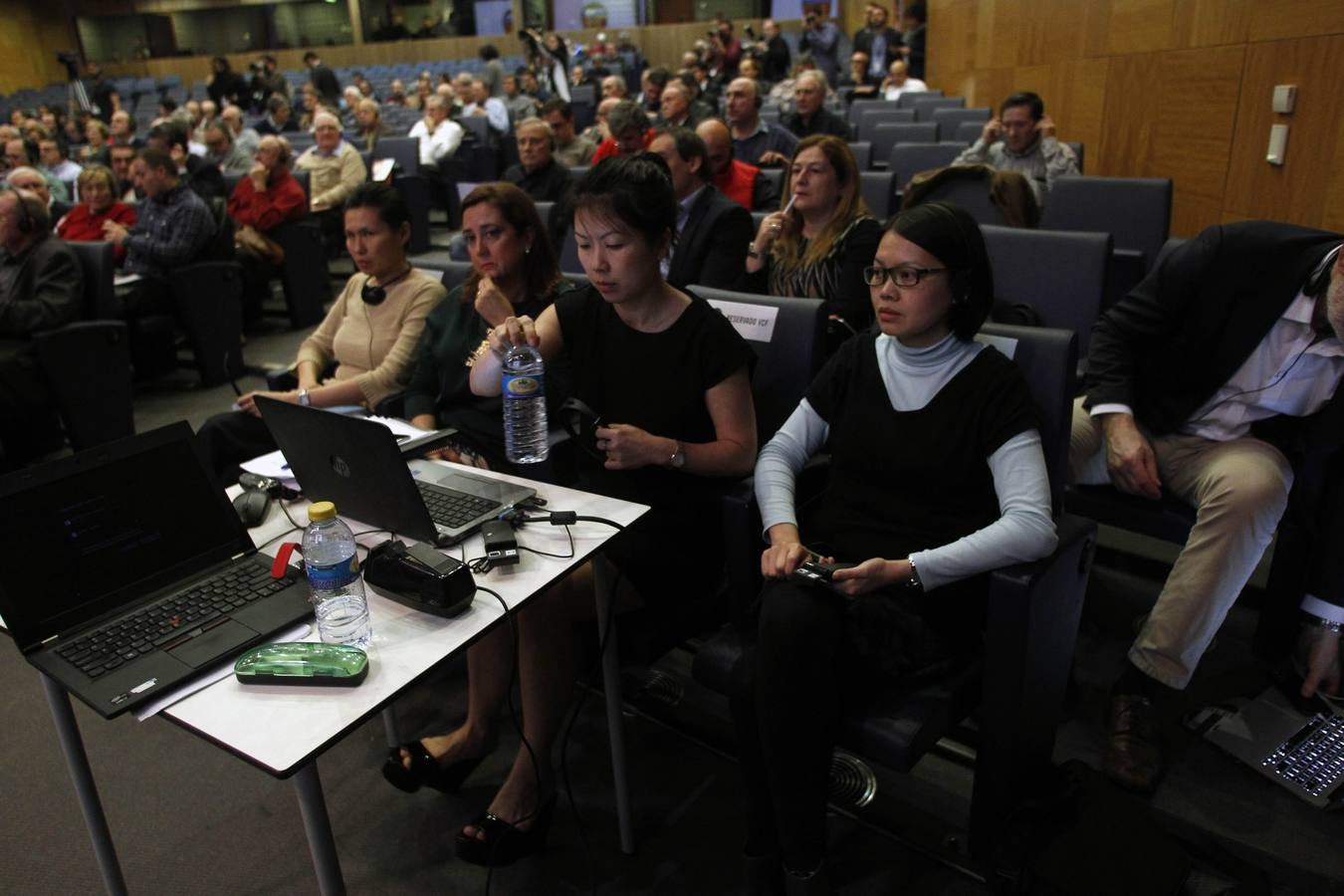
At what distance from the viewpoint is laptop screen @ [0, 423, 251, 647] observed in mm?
1182

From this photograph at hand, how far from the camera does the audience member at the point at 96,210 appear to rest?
15.7 feet

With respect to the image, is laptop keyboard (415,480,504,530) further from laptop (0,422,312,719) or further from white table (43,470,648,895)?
laptop (0,422,312,719)

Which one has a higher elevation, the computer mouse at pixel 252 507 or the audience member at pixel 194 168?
the audience member at pixel 194 168

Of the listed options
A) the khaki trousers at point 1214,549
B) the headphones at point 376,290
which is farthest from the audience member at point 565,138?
the khaki trousers at point 1214,549

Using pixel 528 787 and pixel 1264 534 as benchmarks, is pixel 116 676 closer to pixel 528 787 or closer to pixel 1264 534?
pixel 528 787

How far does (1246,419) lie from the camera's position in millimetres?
1940

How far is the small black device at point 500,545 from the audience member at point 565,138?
171 inches

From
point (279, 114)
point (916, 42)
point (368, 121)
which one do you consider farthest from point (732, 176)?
point (279, 114)

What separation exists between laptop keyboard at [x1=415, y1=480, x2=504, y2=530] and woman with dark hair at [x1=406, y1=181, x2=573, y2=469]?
16.9 inches

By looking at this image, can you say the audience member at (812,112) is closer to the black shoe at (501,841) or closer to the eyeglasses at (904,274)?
the eyeglasses at (904,274)

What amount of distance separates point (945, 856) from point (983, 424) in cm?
78

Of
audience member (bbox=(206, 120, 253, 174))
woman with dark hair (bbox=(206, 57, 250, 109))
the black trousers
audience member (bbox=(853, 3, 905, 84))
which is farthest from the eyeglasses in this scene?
woman with dark hair (bbox=(206, 57, 250, 109))

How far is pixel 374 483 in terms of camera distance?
1399 millimetres

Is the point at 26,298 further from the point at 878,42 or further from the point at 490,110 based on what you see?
the point at 878,42
